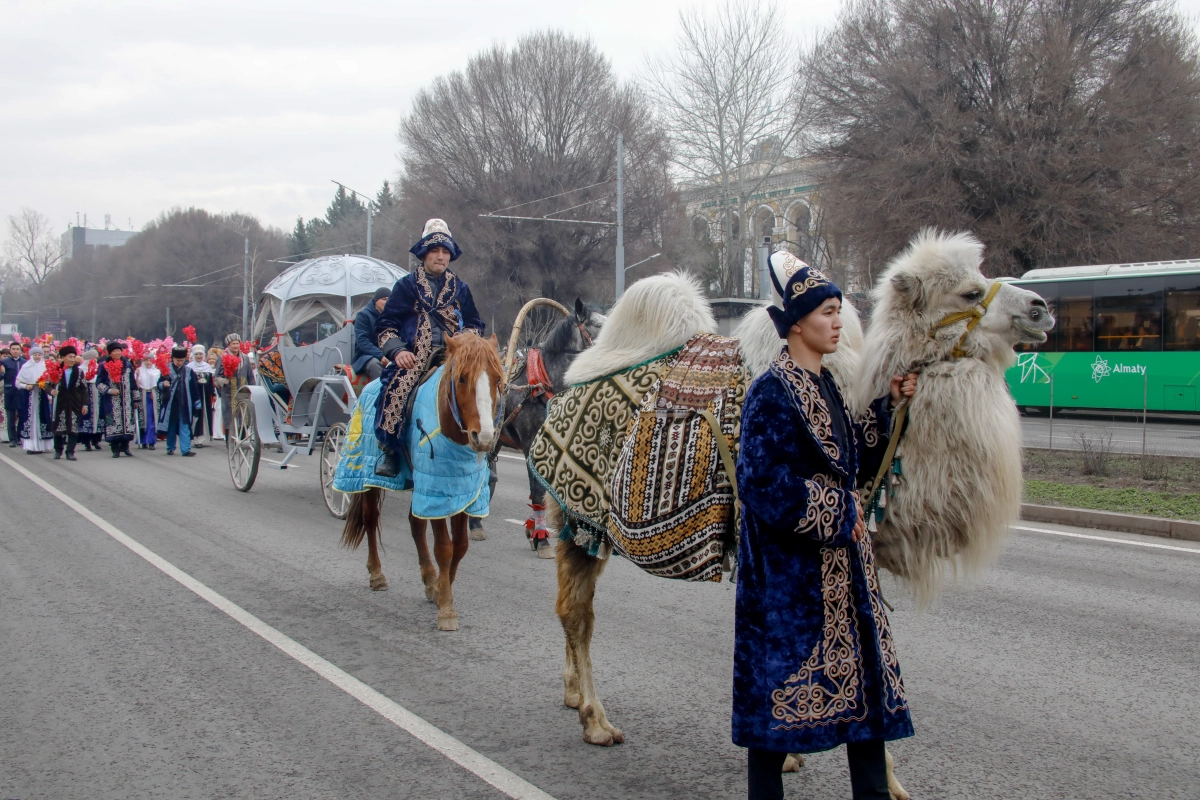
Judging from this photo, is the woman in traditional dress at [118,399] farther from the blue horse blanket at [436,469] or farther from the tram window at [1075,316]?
the tram window at [1075,316]

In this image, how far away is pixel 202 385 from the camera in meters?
19.5

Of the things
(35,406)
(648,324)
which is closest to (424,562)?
(648,324)

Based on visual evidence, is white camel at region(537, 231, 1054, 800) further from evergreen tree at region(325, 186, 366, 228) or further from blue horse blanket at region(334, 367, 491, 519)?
evergreen tree at region(325, 186, 366, 228)

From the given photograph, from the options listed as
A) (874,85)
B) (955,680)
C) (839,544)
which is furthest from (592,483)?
(874,85)

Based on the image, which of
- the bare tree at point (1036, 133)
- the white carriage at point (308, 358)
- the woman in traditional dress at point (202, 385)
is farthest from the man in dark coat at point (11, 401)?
the bare tree at point (1036, 133)

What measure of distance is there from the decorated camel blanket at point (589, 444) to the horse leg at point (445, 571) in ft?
6.74

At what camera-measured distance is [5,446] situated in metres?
20.9

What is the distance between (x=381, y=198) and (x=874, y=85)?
3290 inches

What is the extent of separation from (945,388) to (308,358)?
981 centimetres

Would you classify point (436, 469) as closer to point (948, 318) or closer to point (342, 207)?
point (948, 318)

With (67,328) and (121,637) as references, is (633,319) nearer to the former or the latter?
(121,637)

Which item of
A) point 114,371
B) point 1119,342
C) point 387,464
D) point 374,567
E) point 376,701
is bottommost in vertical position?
point 376,701

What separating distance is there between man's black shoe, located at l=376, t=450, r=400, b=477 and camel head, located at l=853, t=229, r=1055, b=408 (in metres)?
4.44

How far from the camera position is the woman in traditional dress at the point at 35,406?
1889 cm
